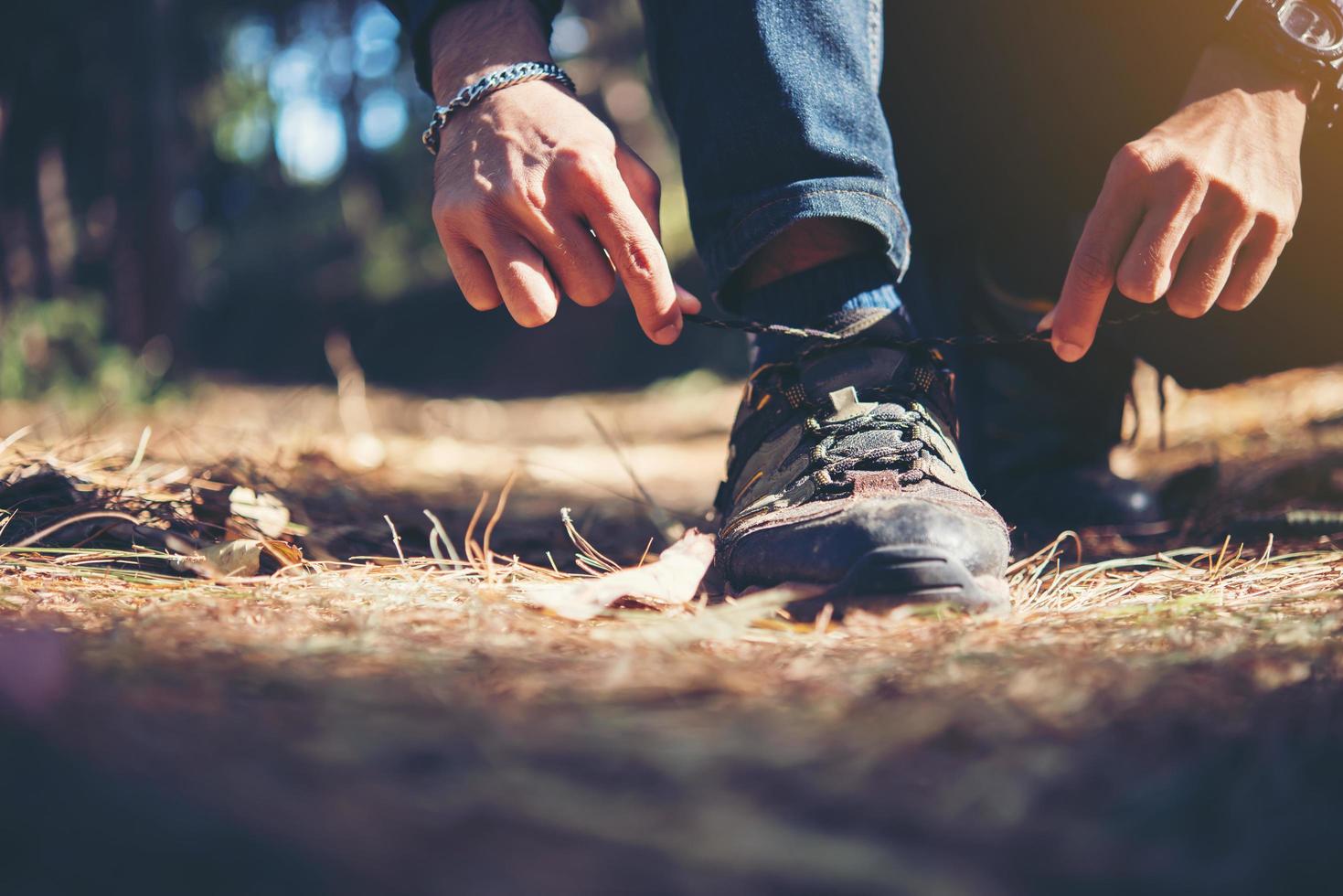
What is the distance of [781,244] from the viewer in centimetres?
118

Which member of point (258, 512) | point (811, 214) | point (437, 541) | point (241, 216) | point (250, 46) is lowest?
point (437, 541)

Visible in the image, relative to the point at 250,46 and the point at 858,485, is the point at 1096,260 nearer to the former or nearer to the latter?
the point at 858,485

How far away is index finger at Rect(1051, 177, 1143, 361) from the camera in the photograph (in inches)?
38.7

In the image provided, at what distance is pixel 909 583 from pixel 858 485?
0.19m

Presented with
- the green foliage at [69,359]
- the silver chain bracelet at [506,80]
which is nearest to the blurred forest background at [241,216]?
the green foliage at [69,359]

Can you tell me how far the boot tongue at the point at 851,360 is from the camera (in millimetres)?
1116

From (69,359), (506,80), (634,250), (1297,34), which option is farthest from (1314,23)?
(69,359)

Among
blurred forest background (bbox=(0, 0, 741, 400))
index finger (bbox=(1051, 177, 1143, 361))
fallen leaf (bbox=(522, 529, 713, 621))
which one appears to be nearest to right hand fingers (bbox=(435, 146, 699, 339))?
fallen leaf (bbox=(522, 529, 713, 621))

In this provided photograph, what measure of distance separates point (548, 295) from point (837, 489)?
1.34 feet

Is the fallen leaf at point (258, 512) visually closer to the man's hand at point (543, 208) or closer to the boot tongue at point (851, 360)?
the man's hand at point (543, 208)

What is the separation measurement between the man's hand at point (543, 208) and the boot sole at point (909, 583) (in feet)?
1.19

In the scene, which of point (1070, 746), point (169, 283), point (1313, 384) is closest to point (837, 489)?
point (1070, 746)

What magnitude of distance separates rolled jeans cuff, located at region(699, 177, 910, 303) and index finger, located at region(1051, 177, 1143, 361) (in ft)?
0.82

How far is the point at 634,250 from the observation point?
99 centimetres
